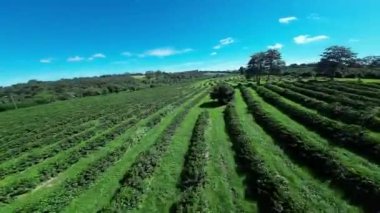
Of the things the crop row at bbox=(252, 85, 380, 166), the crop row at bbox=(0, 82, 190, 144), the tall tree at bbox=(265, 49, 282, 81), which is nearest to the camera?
the crop row at bbox=(252, 85, 380, 166)

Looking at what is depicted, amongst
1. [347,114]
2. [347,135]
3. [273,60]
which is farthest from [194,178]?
[273,60]

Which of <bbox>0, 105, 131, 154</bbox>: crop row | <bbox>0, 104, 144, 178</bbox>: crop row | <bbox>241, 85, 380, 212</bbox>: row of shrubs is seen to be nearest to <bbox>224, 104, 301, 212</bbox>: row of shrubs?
<bbox>241, 85, 380, 212</bbox>: row of shrubs

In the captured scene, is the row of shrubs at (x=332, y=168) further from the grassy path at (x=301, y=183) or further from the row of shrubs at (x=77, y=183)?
the row of shrubs at (x=77, y=183)

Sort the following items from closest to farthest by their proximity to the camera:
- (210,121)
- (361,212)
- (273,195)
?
(361,212) < (273,195) < (210,121)

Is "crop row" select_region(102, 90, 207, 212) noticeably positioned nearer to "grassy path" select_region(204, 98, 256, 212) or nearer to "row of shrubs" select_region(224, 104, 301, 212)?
"grassy path" select_region(204, 98, 256, 212)

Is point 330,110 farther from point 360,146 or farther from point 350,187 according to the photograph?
point 350,187

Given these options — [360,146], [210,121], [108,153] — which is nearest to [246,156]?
[360,146]

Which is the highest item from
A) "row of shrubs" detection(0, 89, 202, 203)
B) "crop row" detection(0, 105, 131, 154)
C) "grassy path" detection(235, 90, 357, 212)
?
"grassy path" detection(235, 90, 357, 212)

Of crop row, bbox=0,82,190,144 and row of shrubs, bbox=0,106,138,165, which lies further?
crop row, bbox=0,82,190,144
